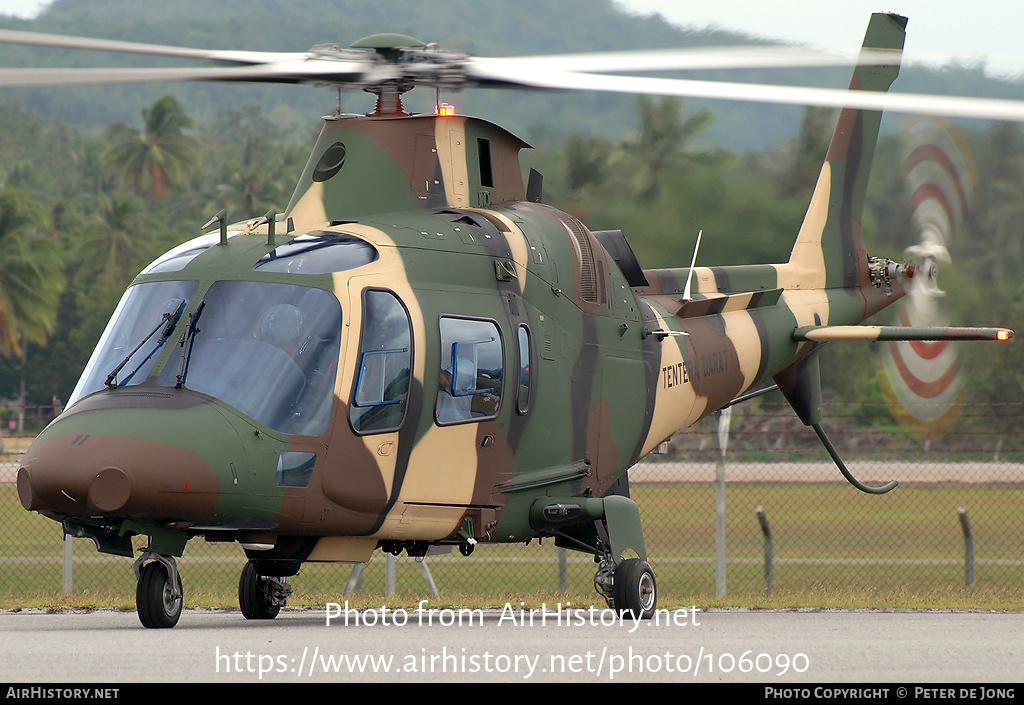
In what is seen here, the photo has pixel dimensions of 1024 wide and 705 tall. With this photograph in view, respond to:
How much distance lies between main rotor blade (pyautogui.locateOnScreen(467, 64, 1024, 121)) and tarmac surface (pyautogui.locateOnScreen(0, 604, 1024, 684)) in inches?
113

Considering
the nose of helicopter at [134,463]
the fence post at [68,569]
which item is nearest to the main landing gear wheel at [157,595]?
the nose of helicopter at [134,463]

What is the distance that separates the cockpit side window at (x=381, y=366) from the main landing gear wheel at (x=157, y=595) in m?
1.72

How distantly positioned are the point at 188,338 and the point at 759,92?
13.2 ft

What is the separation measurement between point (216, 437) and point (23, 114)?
410 feet

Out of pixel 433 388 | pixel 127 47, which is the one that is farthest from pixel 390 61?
pixel 433 388

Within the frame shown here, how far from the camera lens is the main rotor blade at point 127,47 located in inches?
321

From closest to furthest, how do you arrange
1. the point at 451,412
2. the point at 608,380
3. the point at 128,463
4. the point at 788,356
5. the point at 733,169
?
the point at 128,463
the point at 451,412
the point at 608,380
the point at 788,356
the point at 733,169

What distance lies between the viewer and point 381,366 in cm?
973

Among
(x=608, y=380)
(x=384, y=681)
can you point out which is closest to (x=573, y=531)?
(x=608, y=380)

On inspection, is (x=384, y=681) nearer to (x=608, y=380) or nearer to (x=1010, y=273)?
(x=608, y=380)

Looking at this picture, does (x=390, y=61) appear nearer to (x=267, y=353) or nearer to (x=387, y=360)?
(x=387, y=360)

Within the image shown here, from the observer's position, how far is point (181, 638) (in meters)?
8.94

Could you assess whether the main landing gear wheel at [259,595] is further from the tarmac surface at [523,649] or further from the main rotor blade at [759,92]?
the main rotor blade at [759,92]

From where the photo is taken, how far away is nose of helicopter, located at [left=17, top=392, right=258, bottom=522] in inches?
331
